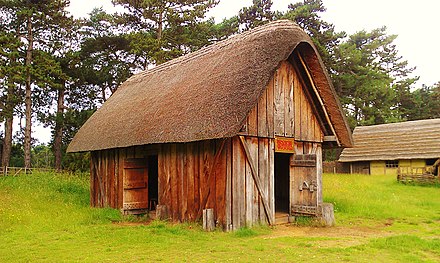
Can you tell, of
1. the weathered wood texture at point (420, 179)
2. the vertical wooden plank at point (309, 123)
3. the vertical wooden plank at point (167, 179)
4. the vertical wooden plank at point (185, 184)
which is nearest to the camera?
the vertical wooden plank at point (185, 184)

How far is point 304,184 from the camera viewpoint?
450 inches

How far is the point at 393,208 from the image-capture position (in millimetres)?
13453

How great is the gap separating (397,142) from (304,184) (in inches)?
779

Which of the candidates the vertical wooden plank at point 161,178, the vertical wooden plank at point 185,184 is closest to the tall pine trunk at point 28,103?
the vertical wooden plank at point 161,178

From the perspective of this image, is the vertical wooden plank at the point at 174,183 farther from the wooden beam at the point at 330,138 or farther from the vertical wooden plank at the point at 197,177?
the wooden beam at the point at 330,138

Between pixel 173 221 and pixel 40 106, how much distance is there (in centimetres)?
2841

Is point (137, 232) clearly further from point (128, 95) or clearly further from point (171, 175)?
point (128, 95)

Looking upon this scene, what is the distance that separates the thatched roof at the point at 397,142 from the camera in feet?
86.7

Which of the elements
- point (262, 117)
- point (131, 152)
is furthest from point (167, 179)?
point (262, 117)

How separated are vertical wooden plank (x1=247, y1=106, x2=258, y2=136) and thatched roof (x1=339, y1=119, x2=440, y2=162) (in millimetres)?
18881

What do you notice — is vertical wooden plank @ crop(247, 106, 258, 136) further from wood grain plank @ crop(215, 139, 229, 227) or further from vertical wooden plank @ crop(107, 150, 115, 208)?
vertical wooden plank @ crop(107, 150, 115, 208)

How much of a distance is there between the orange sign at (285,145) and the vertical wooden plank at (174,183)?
277 centimetres

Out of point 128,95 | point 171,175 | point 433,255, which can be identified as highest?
point 128,95

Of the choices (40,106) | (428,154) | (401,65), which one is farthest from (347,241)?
(401,65)
